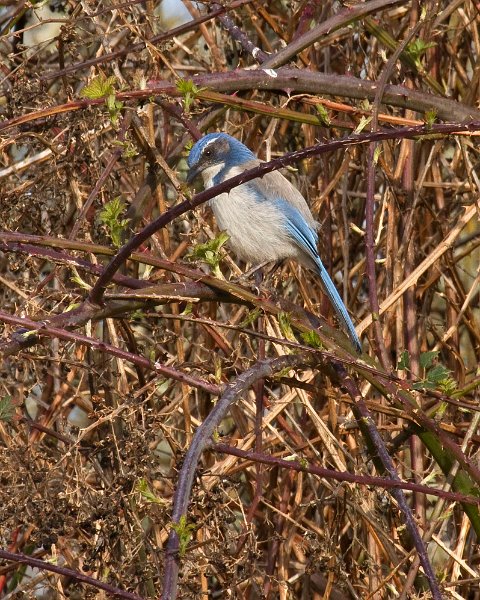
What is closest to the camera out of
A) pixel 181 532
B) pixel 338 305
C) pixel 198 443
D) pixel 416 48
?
pixel 181 532

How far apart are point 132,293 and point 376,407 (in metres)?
0.93

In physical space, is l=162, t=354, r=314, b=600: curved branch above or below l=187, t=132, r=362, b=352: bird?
above

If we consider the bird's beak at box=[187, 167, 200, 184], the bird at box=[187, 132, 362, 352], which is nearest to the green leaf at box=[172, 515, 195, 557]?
the bird at box=[187, 132, 362, 352]

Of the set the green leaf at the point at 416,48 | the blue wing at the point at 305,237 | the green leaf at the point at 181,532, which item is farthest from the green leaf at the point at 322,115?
the green leaf at the point at 181,532

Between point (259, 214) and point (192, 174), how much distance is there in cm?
34

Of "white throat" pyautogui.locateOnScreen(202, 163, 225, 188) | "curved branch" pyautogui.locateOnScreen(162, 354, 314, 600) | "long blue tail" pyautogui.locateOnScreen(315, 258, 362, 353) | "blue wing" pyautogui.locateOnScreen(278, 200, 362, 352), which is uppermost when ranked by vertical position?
"curved branch" pyautogui.locateOnScreen(162, 354, 314, 600)

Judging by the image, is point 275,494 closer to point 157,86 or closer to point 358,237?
point 358,237

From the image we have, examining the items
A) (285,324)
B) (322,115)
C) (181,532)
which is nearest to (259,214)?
(322,115)

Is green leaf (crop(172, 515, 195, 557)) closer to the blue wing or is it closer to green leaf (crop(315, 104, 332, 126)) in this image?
green leaf (crop(315, 104, 332, 126))

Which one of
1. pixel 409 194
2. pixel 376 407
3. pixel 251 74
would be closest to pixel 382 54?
pixel 409 194

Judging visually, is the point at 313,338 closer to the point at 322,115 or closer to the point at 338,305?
the point at 322,115

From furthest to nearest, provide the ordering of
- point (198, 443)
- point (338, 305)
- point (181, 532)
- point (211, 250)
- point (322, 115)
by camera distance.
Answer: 1. point (338, 305)
2. point (322, 115)
3. point (211, 250)
4. point (198, 443)
5. point (181, 532)

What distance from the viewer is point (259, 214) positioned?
4.65m

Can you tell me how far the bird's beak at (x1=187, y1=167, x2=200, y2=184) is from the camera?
14.8 ft
